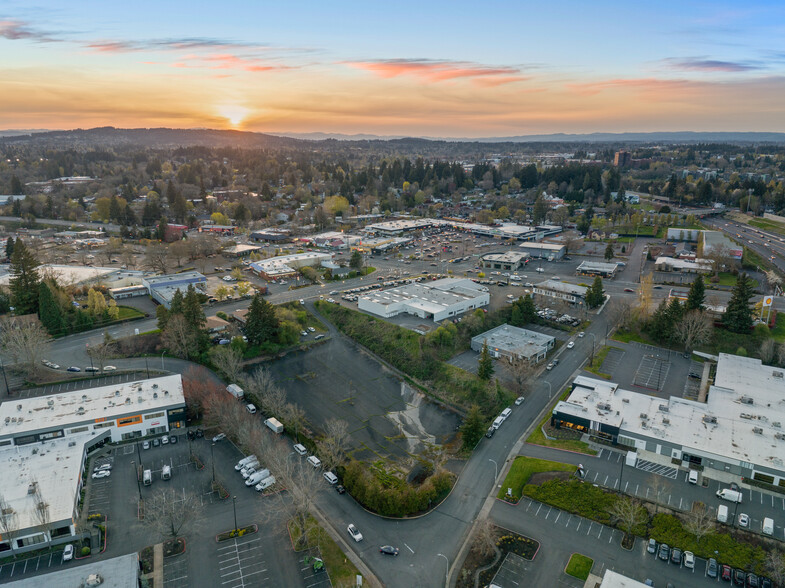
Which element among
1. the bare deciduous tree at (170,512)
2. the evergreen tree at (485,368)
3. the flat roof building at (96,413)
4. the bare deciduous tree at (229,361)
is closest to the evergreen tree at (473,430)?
the evergreen tree at (485,368)

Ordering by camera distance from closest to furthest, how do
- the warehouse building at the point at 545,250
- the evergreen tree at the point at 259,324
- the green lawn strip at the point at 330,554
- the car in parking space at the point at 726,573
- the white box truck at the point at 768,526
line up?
the car in parking space at the point at 726,573 < the green lawn strip at the point at 330,554 < the white box truck at the point at 768,526 < the evergreen tree at the point at 259,324 < the warehouse building at the point at 545,250

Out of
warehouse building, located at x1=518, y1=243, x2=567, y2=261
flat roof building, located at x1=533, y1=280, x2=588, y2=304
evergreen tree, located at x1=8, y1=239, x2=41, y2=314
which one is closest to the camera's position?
evergreen tree, located at x1=8, y1=239, x2=41, y2=314

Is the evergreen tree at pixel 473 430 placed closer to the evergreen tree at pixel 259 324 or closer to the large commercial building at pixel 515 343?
the large commercial building at pixel 515 343

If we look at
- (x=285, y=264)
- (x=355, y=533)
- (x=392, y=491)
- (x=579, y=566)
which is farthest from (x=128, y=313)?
(x=579, y=566)

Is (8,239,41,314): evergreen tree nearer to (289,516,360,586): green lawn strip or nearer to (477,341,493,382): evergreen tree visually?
(289,516,360,586): green lawn strip

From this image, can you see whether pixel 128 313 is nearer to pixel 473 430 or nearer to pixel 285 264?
pixel 285 264

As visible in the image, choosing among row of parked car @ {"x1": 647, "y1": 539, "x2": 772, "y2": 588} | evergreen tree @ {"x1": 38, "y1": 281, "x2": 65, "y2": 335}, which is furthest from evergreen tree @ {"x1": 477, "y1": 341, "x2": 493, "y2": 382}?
evergreen tree @ {"x1": 38, "y1": 281, "x2": 65, "y2": 335}

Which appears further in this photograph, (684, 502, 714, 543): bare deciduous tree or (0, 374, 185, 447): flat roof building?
(0, 374, 185, 447): flat roof building
